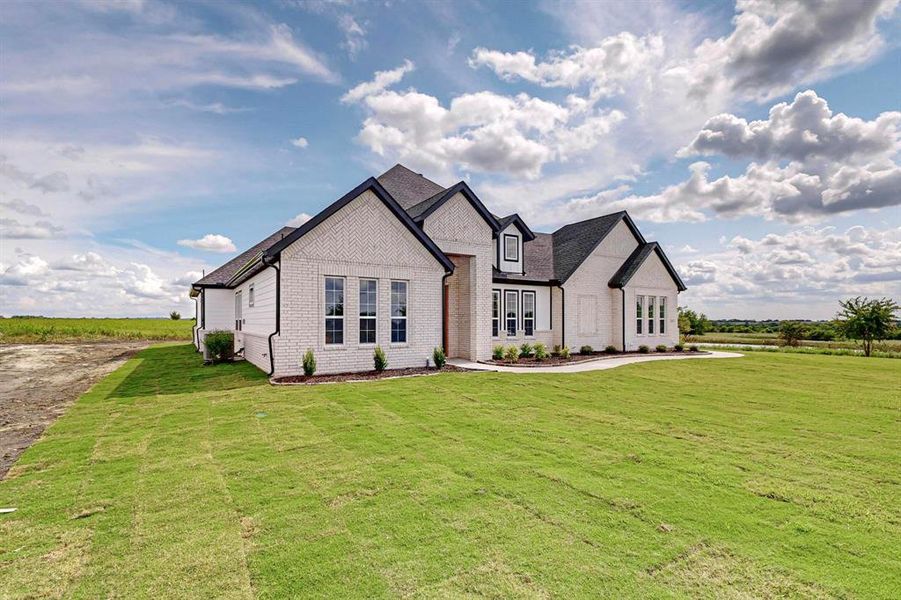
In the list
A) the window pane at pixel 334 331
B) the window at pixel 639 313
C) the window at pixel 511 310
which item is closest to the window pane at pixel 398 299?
the window pane at pixel 334 331

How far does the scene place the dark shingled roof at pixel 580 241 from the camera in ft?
70.4

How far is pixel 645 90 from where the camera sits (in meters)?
14.2

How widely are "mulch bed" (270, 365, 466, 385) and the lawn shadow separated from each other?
2.38ft

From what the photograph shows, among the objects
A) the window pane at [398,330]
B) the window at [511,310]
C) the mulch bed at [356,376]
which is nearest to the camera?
the mulch bed at [356,376]

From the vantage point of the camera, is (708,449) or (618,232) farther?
(618,232)

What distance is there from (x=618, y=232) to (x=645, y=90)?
31.3 feet

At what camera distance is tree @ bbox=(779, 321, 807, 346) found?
3231 centimetres

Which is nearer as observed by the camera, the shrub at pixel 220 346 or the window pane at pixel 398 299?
the window pane at pixel 398 299

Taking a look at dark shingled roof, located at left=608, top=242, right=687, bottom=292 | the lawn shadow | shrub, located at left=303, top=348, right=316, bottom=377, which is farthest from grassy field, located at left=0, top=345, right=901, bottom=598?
dark shingled roof, located at left=608, top=242, right=687, bottom=292

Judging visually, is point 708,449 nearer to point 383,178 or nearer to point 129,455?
point 129,455

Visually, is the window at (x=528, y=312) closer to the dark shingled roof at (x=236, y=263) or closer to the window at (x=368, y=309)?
the window at (x=368, y=309)

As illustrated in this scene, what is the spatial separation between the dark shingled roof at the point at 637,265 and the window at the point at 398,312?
12804mm

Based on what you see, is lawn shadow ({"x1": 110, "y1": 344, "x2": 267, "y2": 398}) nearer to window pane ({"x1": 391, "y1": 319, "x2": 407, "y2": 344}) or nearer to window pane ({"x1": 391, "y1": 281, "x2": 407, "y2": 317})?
window pane ({"x1": 391, "y1": 319, "x2": 407, "y2": 344})

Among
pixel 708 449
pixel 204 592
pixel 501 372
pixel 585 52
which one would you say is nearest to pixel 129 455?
pixel 204 592
